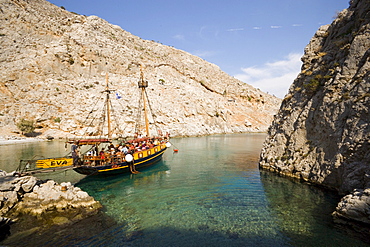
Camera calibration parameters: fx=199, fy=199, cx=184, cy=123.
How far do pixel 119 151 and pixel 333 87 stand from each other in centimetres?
1959

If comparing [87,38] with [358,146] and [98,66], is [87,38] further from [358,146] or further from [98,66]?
[358,146]

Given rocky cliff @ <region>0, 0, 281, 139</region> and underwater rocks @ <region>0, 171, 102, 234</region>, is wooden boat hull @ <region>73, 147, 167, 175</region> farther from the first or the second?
rocky cliff @ <region>0, 0, 281, 139</region>

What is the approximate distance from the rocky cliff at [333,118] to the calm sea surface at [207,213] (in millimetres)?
1452

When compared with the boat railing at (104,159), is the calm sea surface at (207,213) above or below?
below

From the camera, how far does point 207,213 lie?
36.9 feet

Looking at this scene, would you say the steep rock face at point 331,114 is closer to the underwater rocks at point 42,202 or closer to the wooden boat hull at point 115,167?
the wooden boat hull at point 115,167

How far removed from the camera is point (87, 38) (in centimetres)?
7631

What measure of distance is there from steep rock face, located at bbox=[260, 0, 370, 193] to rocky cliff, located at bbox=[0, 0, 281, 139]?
4515cm

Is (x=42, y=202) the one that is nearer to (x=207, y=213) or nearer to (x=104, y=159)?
(x=104, y=159)

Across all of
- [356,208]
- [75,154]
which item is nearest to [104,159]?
[75,154]

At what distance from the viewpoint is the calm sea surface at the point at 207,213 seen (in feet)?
28.8

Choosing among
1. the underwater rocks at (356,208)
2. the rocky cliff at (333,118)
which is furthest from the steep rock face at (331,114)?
the underwater rocks at (356,208)

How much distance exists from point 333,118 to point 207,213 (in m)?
10.9

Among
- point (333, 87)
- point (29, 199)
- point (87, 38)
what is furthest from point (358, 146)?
point (87, 38)
